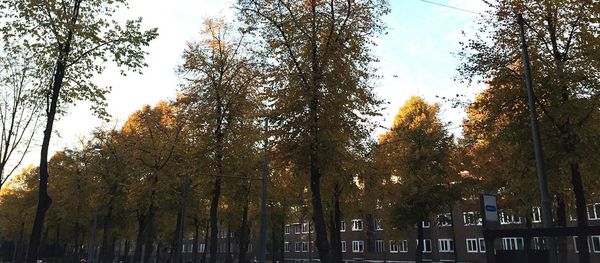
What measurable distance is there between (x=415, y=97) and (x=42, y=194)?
98.6ft

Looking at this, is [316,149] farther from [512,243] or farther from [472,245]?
[472,245]

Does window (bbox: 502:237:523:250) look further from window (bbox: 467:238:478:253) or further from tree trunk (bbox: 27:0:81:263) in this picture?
tree trunk (bbox: 27:0:81:263)

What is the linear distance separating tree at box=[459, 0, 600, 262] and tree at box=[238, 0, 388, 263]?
4653 mm

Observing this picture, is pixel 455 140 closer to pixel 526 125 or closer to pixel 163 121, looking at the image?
pixel 526 125

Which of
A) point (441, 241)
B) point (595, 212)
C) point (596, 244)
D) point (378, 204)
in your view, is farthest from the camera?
point (441, 241)

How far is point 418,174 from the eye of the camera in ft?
109

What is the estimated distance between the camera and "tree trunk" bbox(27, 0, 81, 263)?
1620 cm

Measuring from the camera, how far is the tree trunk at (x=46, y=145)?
16.2m

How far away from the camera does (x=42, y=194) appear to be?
1636 cm

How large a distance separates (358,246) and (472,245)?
2017 centimetres

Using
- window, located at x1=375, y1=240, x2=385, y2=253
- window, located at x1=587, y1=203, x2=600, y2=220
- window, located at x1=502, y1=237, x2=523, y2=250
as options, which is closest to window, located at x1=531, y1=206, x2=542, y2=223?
window, located at x1=502, y1=237, x2=523, y2=250

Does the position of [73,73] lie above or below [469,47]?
below

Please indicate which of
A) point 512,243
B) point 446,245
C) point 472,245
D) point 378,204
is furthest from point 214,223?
point 446,245

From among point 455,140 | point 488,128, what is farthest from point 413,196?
point 488,128
